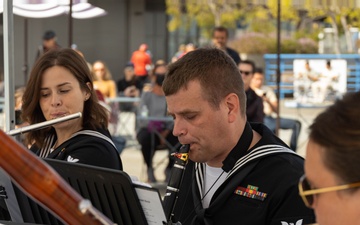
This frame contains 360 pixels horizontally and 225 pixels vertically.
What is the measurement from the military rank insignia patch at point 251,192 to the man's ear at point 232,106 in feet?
0.82

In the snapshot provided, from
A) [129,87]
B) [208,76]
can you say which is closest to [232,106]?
[208,76]

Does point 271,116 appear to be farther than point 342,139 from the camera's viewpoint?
Yes

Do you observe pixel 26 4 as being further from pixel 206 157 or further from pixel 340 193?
pixel 340 193

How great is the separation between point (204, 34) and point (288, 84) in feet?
33.2

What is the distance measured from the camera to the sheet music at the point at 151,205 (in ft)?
6.51

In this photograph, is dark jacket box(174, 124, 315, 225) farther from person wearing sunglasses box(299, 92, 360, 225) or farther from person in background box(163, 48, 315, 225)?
person wearing sunglasses box(299, 92, 360, 225)

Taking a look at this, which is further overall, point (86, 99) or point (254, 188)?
point (86, 99)

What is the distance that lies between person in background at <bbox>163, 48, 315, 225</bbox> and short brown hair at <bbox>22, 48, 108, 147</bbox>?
0.88m

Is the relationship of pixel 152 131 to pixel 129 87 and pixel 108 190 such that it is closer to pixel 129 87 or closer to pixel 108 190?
pixel 129 87

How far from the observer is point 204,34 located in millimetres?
31359

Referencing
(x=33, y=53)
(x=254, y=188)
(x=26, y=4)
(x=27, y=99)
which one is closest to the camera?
(x=254, y=188)

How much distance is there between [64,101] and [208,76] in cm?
97

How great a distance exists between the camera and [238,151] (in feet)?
8.70

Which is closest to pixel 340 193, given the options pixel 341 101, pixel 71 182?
pixel 341 101
